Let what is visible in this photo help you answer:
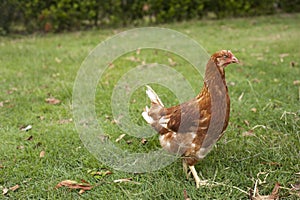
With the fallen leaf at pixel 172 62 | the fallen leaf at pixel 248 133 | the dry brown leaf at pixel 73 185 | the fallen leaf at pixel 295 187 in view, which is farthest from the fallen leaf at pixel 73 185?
the fallen leaf at pixel 172 62

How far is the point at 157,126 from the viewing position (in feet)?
9.97

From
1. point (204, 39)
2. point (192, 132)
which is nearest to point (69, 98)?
point (192, 132)

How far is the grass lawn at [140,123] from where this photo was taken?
2.82m

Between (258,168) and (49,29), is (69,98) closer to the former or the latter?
(258,168)

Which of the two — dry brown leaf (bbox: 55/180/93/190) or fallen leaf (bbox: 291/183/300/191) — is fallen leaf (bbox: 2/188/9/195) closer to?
dry brown leaf (bbox: 55/180/93/190)

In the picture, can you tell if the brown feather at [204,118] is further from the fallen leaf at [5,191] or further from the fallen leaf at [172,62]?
the fallen leaf at [172,62]

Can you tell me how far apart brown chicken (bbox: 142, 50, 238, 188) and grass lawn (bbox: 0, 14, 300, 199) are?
0.23 meters

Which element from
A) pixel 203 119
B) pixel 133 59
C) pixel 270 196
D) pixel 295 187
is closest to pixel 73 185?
pixel 203 119

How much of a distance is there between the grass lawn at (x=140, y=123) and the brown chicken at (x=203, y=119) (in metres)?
0.23

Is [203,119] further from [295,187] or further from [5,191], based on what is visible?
[5,191]

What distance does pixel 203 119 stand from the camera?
8.95 ft

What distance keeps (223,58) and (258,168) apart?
0.97 metres

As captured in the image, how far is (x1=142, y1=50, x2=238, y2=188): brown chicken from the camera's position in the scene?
271 centimetres

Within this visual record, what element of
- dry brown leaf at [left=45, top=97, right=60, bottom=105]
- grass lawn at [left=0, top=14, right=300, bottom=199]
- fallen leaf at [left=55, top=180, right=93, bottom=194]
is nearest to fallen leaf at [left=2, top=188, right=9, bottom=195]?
grass lawn at [left=0, top=14, right=300, bottom=199]
